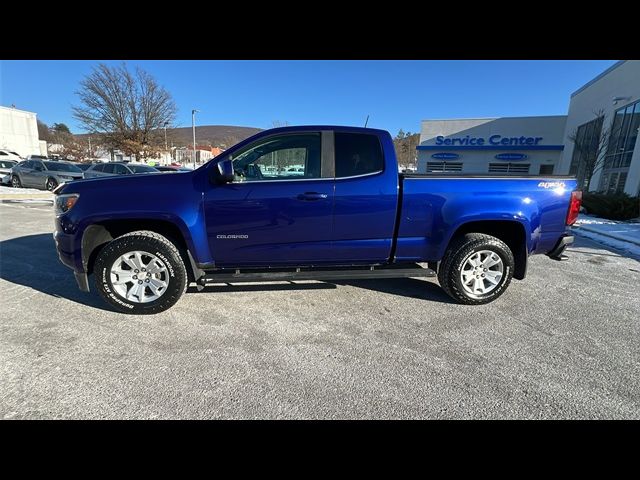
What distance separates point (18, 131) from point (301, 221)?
6405 centimetres

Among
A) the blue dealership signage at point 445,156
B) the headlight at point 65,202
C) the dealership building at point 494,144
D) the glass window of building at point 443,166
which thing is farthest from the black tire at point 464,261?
the blue dealership signage at point 445,156

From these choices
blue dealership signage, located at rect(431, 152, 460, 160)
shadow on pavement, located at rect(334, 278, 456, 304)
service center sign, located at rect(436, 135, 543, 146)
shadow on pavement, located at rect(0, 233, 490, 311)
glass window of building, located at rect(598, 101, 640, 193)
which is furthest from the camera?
blue dealership signage, located at rect(431, 152, 460, 160)

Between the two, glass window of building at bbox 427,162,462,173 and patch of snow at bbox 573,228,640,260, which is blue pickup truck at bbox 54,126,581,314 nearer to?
patch of snow at bbox 573,228,640,260

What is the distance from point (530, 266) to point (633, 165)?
14.5m

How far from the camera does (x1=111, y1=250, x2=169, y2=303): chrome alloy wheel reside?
123 inches

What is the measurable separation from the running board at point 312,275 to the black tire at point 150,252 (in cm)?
28

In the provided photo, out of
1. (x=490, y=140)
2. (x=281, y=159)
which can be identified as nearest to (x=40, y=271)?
(x=281, y=159)

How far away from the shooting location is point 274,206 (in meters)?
3.13

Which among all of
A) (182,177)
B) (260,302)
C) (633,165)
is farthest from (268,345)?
(633,165)

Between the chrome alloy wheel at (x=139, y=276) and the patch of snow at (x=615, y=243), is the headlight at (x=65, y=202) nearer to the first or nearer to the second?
the chrome alloy wheel at (x=139, y=276)

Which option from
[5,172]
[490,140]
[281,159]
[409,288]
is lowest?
[409,288]

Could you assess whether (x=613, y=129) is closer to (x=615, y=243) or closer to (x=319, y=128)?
(x=615, y=243)

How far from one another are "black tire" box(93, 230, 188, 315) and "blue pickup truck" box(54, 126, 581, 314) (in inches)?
0.4

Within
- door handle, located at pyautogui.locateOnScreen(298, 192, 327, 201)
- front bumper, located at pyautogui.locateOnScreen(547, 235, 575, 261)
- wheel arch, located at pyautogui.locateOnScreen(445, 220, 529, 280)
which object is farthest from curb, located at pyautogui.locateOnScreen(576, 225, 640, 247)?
door handle, located at pyautogui.locateOnScreen(298, 192, 327, 201)
